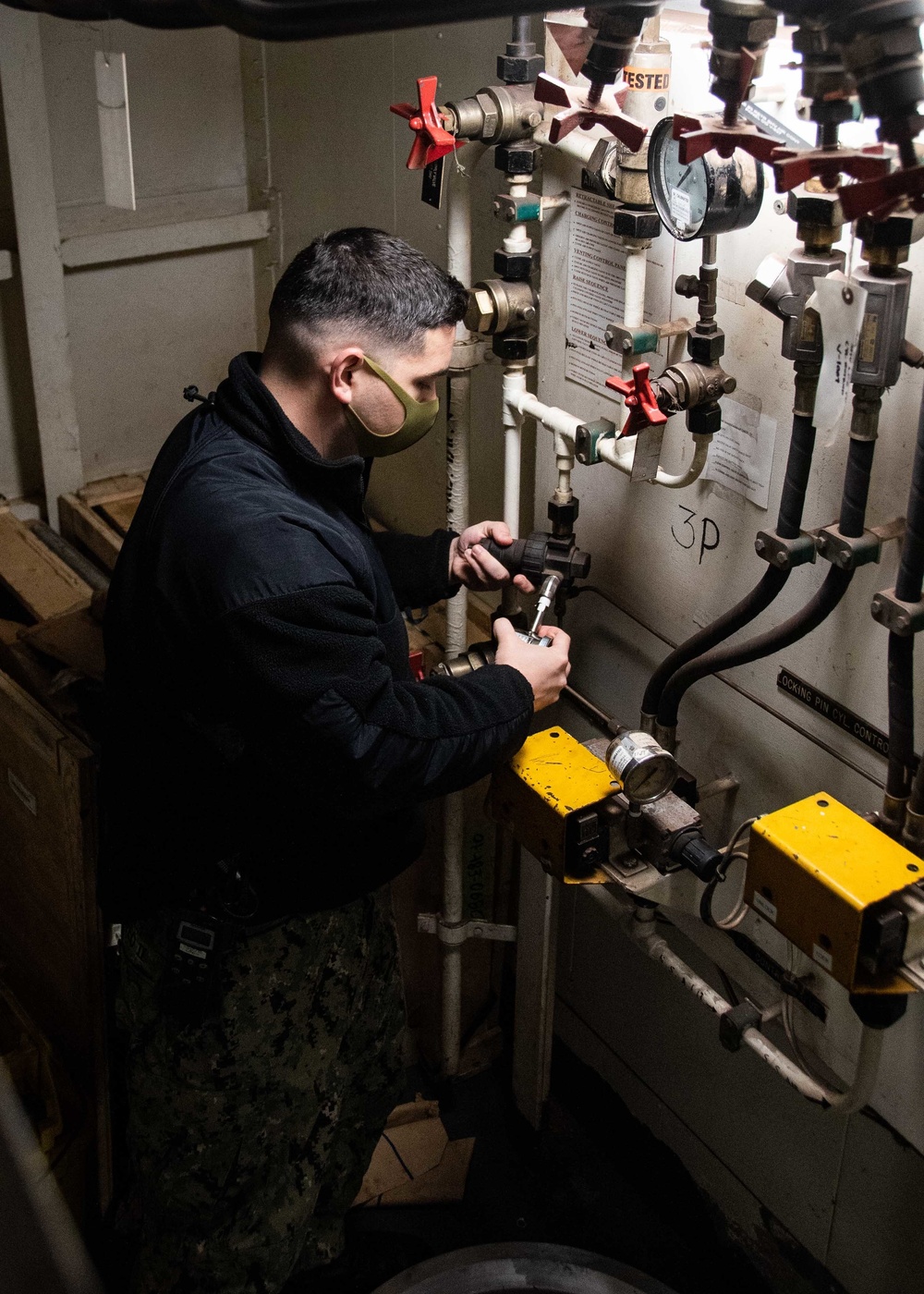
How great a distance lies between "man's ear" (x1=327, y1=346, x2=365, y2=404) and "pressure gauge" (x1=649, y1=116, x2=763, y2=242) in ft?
1.18

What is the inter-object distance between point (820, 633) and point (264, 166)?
171 cm

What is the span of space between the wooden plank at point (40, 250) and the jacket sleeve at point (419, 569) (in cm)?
105

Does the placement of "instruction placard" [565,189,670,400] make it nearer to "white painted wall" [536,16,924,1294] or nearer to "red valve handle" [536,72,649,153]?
"white painted wall" [536,16,924,1294]

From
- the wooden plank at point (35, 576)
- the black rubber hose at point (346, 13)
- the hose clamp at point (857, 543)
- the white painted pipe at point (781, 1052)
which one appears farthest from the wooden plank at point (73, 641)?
the black rubber hose at point (346, 13)

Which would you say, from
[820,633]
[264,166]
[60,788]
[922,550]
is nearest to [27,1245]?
[922,550]

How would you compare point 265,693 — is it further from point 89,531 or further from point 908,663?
point 89,531

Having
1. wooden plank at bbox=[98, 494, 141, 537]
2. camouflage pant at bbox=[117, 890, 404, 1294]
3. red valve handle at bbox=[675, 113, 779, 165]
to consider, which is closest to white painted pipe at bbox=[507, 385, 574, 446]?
red valve handle at bbox=[675, 113, 779, 165]

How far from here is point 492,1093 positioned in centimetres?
238

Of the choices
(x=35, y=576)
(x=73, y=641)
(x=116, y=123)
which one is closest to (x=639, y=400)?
(x=116, y=123)

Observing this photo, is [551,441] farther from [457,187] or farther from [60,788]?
[60,788]

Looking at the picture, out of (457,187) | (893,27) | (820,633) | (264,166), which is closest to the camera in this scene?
(893,27)

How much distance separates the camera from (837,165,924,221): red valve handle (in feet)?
3.23

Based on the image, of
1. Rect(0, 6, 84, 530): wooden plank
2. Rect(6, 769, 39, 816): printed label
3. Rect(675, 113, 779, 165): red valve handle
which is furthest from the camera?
Rect(0, 6, 84, 530): wooden plank

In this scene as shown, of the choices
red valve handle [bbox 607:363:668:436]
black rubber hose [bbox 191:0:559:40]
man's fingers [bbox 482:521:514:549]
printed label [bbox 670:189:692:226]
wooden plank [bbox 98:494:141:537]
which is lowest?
wooden plank [bbox 98:494:141:537]
